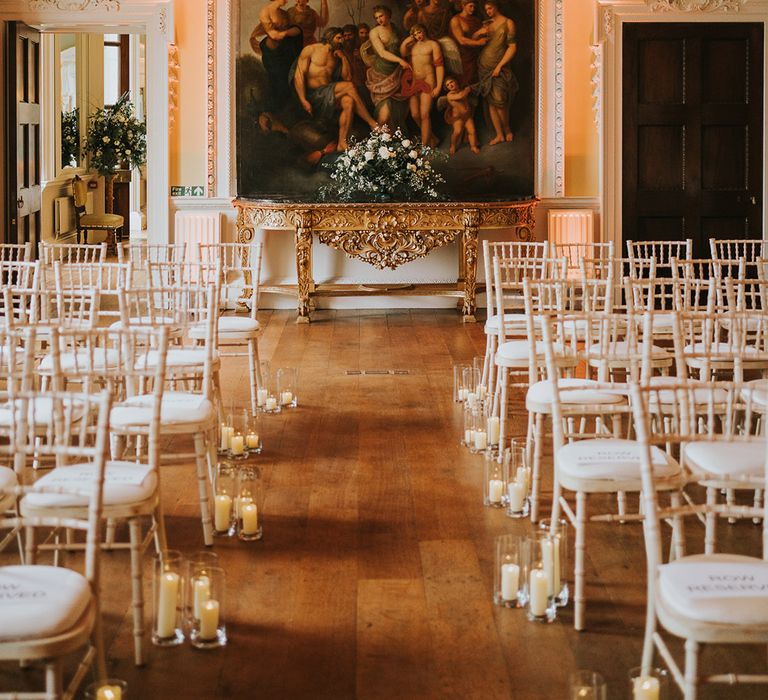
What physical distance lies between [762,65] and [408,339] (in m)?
4.89

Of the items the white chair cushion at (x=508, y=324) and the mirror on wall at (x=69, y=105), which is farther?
the mirror on wall at (x=69, y=105)

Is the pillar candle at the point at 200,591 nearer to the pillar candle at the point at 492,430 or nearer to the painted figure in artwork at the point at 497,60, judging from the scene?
the pillar candle at the point at 492,430

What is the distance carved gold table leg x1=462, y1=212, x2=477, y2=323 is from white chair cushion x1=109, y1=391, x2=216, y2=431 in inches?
274

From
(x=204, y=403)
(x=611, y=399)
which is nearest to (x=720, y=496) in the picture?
(x=611, y=399)

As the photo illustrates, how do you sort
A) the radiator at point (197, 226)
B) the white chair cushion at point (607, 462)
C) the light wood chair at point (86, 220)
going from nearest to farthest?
the white chair cushion at point (607, 462)
the radiator at point (197, 226)
the light wood chair at point (86, 220)

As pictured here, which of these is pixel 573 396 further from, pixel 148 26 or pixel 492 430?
pixel 148 26

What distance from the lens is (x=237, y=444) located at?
6391 millimetres

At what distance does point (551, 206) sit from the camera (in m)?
12.9

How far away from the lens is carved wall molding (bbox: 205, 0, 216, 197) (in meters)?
12.6

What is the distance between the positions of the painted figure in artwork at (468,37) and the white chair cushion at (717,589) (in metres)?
9.76

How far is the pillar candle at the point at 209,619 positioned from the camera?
388 centimetres

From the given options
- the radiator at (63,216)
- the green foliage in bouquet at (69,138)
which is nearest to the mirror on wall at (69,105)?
the green foliage in bouquet at (69,138)

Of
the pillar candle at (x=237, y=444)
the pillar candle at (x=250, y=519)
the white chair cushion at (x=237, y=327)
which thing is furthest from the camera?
the white chair cushion at (x=237, y=327)

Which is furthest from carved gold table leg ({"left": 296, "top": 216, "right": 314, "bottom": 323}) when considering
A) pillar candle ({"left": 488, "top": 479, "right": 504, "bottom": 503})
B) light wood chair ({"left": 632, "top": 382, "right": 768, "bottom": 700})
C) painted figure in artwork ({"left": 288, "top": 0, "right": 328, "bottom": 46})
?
light wood chair ({"left": 632, "top": 382, "right": 768, "bottom": 700})
